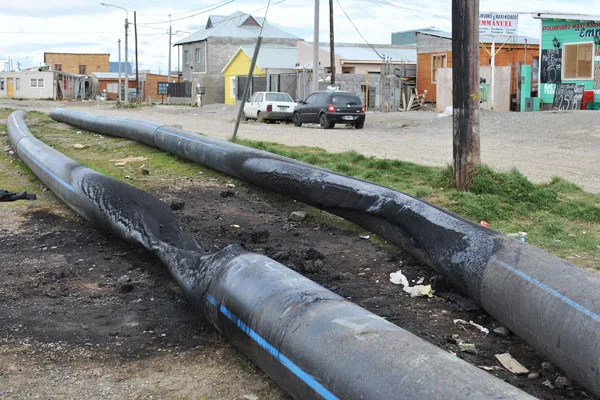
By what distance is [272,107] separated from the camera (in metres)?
29.8

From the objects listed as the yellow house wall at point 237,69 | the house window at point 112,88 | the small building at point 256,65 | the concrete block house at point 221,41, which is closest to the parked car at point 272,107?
the small building at point 256,65

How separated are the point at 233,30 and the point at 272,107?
130 ft

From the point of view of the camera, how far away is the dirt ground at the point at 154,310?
3.77 meters

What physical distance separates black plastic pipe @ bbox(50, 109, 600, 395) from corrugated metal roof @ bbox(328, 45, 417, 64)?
40.8 m

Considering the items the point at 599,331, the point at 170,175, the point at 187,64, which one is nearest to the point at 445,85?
the point at 170,175

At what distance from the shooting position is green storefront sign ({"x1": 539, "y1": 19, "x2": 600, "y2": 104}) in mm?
26250

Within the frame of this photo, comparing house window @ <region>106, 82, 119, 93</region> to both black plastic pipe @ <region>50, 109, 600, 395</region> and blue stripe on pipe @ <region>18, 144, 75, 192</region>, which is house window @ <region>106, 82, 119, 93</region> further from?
black plastic pipe @ <region>50, 109, 600, 395</region>

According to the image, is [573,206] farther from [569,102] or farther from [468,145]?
[569,102]

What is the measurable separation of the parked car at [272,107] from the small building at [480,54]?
9950mm

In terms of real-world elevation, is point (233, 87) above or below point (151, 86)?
below

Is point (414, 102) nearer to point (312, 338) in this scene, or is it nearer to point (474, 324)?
point (474, 324)

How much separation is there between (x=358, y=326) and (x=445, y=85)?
3207cm

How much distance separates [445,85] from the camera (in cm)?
3416

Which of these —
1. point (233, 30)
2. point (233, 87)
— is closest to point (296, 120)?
point (233, 87)
